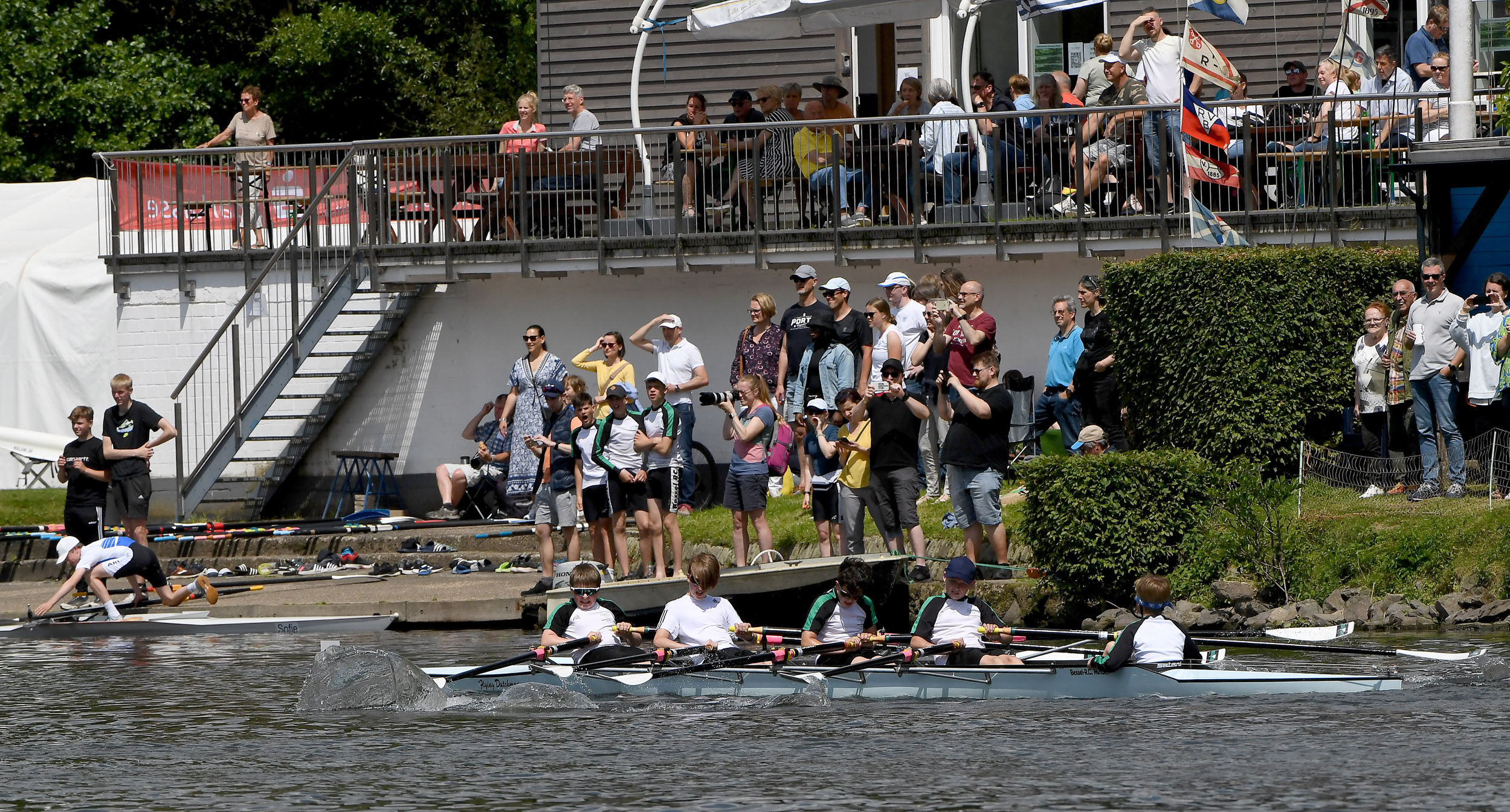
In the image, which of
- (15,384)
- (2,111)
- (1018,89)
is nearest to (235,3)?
(2,111)

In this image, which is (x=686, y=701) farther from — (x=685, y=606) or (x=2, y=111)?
(x=2, y=111)

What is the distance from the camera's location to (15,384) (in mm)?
24125

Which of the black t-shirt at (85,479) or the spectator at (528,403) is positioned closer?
the black t-shirt at (85,479)

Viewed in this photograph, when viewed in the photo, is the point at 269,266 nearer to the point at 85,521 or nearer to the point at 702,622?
the point at 85,521

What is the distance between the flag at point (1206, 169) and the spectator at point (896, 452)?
14.5 feet

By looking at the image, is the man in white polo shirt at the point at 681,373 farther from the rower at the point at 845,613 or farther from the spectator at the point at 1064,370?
the rower at the point at 845,613

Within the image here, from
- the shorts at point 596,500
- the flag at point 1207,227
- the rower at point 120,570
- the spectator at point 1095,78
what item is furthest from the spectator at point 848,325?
the rower at point 120,570

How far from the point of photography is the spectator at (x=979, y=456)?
607 inches

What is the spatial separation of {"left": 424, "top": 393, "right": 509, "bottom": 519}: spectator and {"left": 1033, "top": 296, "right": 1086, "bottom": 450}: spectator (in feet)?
19.1

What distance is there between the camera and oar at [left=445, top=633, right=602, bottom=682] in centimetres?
1298

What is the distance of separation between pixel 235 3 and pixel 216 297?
14.6 m

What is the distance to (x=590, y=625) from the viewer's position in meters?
13.8

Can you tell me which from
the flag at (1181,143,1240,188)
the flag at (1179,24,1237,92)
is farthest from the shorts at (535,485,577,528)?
the flag at (1179,24,1237,92)

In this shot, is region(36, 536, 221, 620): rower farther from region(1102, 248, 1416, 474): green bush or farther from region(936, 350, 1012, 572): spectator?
region(1102, 248, 1416, 474): green bush
